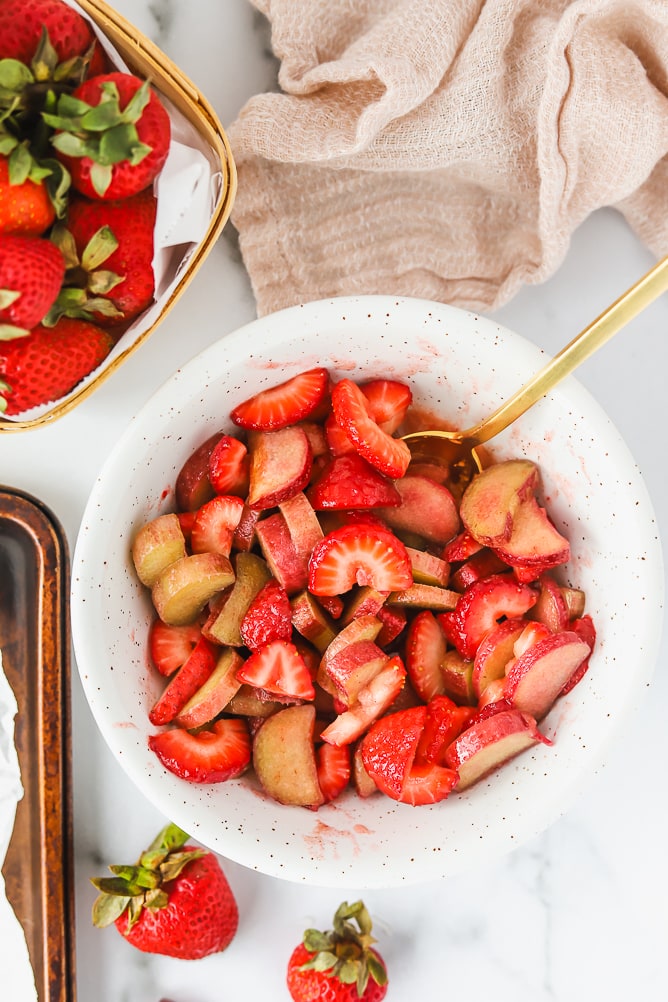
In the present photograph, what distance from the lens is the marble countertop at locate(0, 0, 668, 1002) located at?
1.15 metres

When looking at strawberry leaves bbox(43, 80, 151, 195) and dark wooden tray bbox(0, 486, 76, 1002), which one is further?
dark wooden tray bbox(0, 486, 76, 1002)

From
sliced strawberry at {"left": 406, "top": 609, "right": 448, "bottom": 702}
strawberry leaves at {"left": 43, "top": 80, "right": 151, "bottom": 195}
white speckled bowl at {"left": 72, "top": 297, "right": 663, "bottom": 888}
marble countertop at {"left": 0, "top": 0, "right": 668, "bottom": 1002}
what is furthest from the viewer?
marble countertop at {"left": 0, "top": 0, "right": 668, "bottom": 1002}

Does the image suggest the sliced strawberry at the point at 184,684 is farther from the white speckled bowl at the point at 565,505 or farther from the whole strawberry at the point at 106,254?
the whole strawberry at the point at 106,254

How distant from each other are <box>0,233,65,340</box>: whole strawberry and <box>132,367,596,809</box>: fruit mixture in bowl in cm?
25

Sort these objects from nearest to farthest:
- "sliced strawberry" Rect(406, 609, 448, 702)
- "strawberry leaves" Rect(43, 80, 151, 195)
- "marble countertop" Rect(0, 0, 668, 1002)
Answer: "strawberry leaves" Rect(43, 80, 151, 195) < "sliced strawberry" Rect(406, 609, 448, 702) < "marble countertop" Rect(0, 0, 668, 1002)

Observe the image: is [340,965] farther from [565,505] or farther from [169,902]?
[565,505]

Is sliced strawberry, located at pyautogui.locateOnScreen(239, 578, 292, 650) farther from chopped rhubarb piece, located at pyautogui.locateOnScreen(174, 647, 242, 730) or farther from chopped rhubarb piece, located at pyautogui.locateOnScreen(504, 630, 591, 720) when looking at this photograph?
chopped rhubarb piece, located at pyautogui.locateOnScreen(504, 630, 591, 720)

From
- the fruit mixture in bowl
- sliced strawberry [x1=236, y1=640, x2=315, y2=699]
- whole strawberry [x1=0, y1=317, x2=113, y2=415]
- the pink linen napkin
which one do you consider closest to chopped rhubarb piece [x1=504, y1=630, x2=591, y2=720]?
the fruit mixture in bowl

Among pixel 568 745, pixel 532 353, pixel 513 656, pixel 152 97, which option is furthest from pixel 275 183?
pixel 568 745

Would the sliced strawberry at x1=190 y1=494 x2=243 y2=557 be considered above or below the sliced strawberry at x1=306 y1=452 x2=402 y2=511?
below

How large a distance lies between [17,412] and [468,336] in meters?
0.46

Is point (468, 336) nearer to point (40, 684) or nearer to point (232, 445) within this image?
point (232, 445)

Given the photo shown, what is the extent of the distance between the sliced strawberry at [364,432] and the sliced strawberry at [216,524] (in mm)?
144

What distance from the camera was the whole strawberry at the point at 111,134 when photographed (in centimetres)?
80
